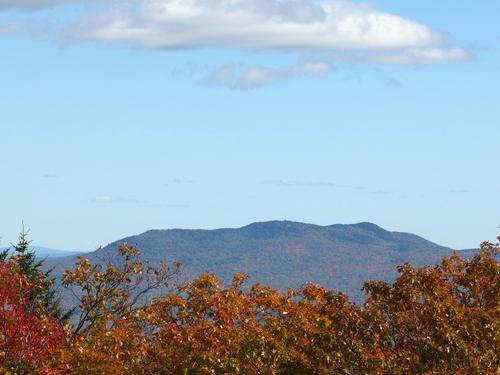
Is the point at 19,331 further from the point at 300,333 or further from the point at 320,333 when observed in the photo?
the point at 320,333

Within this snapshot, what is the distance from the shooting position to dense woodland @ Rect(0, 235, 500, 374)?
3148cm

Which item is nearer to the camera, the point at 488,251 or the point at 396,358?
the point at 396,358

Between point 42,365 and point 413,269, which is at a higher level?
point 413,269

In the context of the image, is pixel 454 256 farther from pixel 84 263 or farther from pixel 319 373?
pixel 84 263

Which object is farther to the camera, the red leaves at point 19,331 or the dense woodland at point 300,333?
the red leaves at point 19,331

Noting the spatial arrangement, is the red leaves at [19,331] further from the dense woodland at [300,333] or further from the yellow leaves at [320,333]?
the yellow leaves at [320,333]

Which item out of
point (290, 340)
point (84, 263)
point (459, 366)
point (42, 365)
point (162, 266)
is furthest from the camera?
point (162, 266)

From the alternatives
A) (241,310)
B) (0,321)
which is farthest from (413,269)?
(0,321)

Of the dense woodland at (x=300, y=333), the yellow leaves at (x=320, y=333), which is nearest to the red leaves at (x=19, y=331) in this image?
the dense woodland at (x=300, y=333)

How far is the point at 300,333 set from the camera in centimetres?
3369

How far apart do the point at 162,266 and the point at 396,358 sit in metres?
20.1

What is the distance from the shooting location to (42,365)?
36.2 meters

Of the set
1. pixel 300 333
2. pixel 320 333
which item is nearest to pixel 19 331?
pixel 300 333

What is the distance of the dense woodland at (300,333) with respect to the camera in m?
31.5
